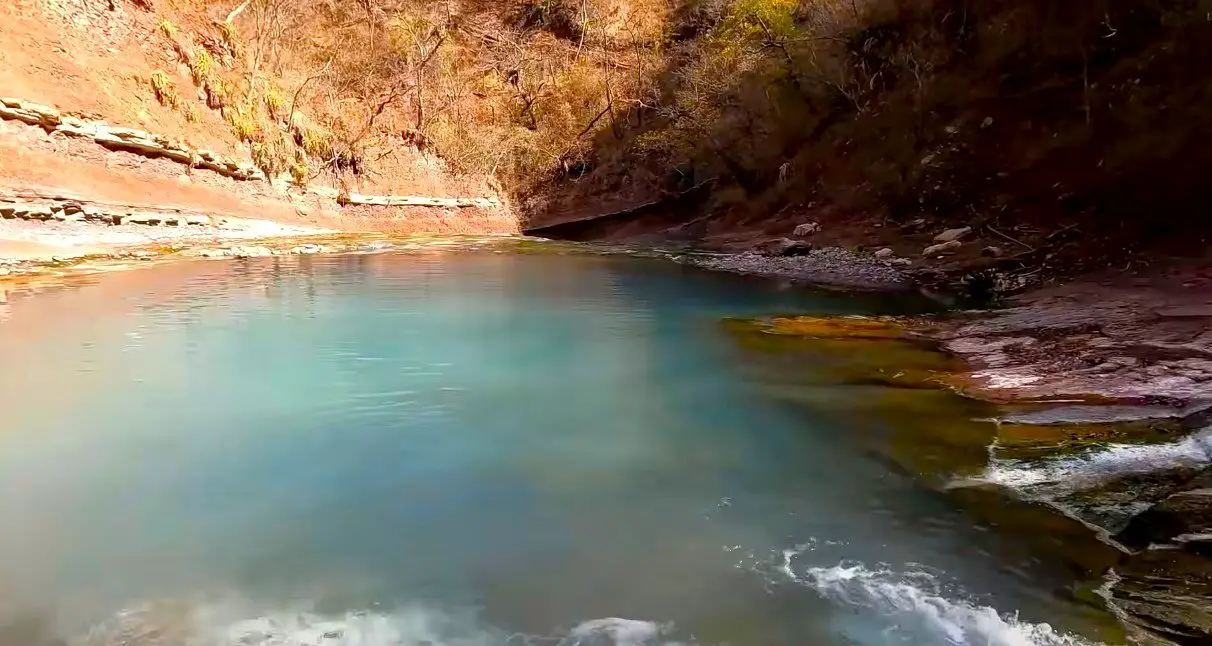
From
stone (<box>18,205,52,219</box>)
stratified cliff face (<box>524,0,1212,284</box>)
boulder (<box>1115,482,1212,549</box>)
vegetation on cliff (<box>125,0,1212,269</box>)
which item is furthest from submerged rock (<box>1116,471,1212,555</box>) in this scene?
stone (<box>18,205,52,219</box>)

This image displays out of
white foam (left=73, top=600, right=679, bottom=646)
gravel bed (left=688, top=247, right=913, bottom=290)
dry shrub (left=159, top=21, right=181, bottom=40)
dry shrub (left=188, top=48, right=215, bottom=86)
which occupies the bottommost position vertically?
white foam (left=73, top=600, right=679, bottom=646)

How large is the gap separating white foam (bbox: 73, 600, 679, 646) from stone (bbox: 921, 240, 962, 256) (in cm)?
1554

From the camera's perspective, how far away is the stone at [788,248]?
854 inches

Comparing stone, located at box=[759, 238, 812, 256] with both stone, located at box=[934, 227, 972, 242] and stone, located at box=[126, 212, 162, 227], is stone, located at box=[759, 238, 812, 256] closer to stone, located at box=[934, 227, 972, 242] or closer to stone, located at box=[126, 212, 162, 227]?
stone, located at box=[934, 227, 972, 242]

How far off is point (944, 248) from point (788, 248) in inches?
202

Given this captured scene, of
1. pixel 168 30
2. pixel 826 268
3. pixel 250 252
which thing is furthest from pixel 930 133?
pixel 168 30

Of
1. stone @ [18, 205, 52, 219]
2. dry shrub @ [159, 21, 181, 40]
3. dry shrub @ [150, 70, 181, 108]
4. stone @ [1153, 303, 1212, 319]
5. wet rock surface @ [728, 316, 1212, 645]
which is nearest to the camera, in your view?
wet rock surface @ [728, 316, 1212, 645]

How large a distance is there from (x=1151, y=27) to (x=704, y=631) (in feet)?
61.5

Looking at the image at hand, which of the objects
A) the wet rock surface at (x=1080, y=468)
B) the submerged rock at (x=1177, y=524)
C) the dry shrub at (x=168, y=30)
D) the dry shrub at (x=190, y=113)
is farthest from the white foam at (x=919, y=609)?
the dry shrub at (x=168, y=30)

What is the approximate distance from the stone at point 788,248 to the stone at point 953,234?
4.05 meters

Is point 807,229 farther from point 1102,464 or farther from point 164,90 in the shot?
point 164,90

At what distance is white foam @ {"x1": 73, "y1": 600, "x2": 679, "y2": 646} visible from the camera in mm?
3947

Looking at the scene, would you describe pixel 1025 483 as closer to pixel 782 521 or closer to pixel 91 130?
pixel 782 521

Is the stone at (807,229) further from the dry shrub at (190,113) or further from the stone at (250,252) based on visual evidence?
the dry shrub at (190,113)
